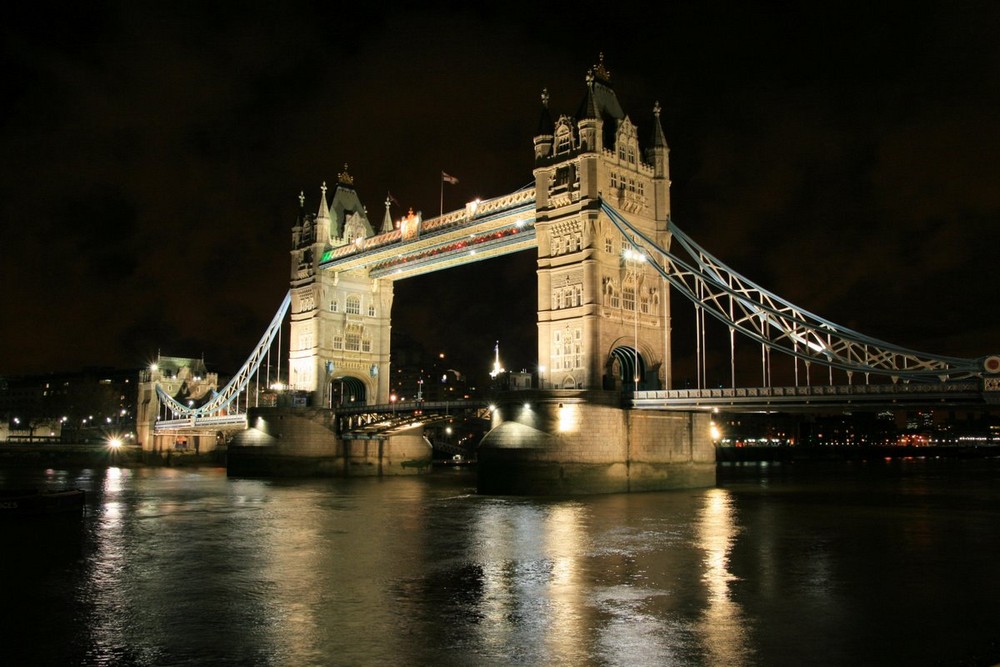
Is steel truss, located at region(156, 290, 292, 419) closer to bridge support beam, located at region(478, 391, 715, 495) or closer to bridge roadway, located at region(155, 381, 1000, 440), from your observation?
bridge roadway, located at region(155, 381, 1000, 440)

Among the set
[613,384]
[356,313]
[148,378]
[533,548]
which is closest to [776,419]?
A: [148,378]

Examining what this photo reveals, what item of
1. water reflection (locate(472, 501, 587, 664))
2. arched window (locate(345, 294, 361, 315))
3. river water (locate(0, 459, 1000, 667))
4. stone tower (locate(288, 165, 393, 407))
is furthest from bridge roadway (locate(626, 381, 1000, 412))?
arched window (locate(345, 294, 361, 315))

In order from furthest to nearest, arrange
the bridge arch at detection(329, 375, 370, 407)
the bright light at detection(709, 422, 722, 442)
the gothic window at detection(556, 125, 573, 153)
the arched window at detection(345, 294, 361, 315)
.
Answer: the bridge arch at detection(329, 375, 370, 407) → the arched window at detection(345, 294, 361, 315) → the bright light at detection(709, 422, 722, 442) → the gothic window at detection(556, 125, 573, 153)

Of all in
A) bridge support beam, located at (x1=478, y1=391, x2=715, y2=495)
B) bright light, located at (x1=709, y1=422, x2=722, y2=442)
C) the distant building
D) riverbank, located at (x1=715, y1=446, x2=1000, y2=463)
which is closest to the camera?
bridge support beam, located at (x1=478, y1=391, x2=715, y2=495)

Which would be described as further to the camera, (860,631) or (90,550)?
(90,550)

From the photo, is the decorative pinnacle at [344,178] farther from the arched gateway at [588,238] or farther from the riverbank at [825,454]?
the riverbank at [825,454]

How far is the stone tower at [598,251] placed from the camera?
1794 inches

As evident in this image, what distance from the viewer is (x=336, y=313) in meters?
66.1

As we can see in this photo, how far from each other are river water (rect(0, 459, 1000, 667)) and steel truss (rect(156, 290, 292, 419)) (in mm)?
37215

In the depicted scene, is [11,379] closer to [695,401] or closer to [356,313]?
→ [356,313]

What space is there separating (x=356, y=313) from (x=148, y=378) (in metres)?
50.4

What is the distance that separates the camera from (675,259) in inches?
1772

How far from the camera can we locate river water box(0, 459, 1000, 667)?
13.4 m

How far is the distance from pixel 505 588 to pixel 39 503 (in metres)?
21.1
